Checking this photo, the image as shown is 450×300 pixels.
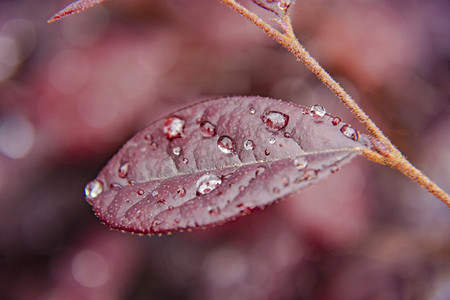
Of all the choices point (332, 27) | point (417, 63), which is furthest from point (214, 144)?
point (417, 63)

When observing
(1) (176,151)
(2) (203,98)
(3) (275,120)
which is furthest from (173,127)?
(2) (203,98)

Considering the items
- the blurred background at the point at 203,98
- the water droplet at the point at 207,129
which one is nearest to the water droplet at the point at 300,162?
the water droplet at the point at 207,129

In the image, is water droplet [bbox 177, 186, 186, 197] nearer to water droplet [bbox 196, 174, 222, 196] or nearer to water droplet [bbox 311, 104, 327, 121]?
water droplet [bbox 196, 174, 222, 196]

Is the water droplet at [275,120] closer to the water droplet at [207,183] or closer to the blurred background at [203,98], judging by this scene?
the water droplet at [207,183]

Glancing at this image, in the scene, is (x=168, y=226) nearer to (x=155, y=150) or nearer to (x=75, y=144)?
(x=155, y=150)

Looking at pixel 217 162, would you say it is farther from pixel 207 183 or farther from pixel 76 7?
pixel 76 7
